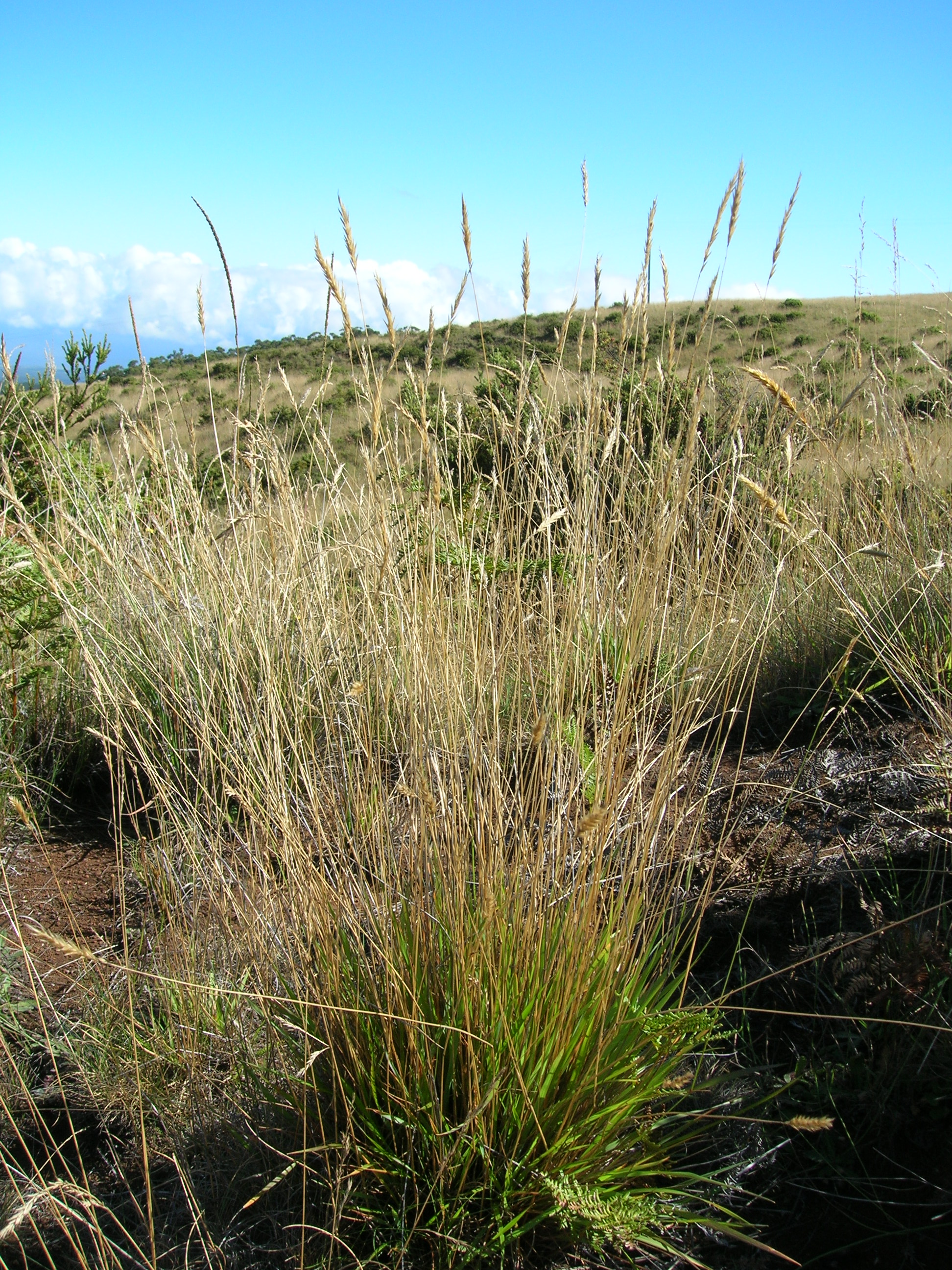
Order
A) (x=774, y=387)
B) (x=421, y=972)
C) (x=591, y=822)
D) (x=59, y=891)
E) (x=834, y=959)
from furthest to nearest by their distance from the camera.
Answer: (x=59, y=891), (x=834, y=959), (x=774, y=387), (x=421, y=972), (x=591, y=822)

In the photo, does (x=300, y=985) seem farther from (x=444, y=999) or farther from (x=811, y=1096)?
(x=811, y=1096)

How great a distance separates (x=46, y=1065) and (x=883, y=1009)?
6.52 feet

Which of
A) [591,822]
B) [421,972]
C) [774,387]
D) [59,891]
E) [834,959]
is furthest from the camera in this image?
[59,891]

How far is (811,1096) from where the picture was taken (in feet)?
5.20

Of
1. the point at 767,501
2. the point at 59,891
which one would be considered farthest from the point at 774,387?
the point at 59,891

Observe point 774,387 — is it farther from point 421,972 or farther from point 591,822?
point 421,972

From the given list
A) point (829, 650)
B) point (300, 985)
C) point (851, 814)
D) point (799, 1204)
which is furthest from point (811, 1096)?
point (829, 650)

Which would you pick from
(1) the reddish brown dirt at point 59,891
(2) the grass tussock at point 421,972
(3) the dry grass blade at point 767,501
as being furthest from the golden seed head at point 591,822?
(1) the reddish brown dirt at point 59,891

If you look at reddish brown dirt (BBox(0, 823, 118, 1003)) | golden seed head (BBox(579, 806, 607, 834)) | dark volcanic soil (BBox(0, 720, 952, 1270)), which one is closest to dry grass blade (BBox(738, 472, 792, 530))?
dark volcanic soil (BBox(0, 720, 952, 1270))

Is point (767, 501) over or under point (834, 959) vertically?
over

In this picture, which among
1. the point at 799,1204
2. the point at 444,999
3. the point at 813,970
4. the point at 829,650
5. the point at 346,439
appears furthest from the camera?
the point at 346,439

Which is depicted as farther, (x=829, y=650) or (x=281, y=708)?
(x=829, y=650)

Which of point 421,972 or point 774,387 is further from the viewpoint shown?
point 774,387

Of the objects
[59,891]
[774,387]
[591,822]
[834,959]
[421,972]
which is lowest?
[834,959]
